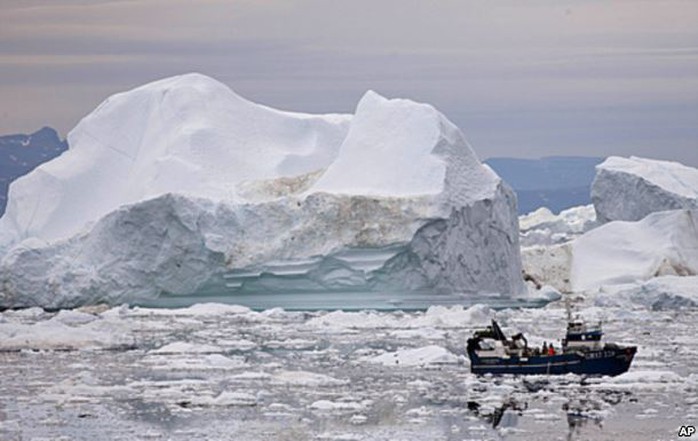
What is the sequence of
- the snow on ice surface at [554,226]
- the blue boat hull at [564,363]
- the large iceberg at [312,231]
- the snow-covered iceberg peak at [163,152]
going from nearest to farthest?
the blue boat hull at [564,363] → the large iceberg at [312,231] → the snow-covered iceberg peak at [163,152] → the snow on ice surface at [554,226]

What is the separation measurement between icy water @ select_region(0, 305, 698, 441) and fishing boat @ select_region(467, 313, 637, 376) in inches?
9.5

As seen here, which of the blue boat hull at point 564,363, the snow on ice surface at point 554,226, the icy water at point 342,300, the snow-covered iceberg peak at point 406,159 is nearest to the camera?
the blue boat hull at point 564,363

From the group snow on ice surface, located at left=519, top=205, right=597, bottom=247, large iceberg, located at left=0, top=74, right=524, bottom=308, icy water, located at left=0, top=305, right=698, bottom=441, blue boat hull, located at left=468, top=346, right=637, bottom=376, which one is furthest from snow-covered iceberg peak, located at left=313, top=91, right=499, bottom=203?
snow on ice surface, located at left=519, top=205, right=597, bottom=247

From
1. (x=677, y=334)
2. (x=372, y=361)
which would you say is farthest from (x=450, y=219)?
(x=372, y=361)

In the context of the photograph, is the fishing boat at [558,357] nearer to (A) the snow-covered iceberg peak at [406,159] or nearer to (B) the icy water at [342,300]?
(B) the icy water at [342,300]

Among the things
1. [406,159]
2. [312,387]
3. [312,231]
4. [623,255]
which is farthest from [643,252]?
[312,387]

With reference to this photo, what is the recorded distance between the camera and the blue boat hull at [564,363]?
774 inches

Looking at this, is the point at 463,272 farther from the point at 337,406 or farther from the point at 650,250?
the point at 337,406

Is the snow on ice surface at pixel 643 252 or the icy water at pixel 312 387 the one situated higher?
the icy water at pixel 312 387

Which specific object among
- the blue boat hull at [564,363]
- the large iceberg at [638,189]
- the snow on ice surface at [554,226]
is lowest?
the snow on ice surface at [554,226]

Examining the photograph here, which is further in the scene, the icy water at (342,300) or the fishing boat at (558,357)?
the icy water at (342,300)

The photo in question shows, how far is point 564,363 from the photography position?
19906 mm

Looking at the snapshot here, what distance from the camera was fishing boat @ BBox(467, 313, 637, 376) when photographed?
19.7 meters

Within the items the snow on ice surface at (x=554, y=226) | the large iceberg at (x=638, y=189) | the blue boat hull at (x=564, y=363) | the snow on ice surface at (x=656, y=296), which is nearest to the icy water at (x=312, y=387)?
the blue boat hull at (x=564, y=363)
